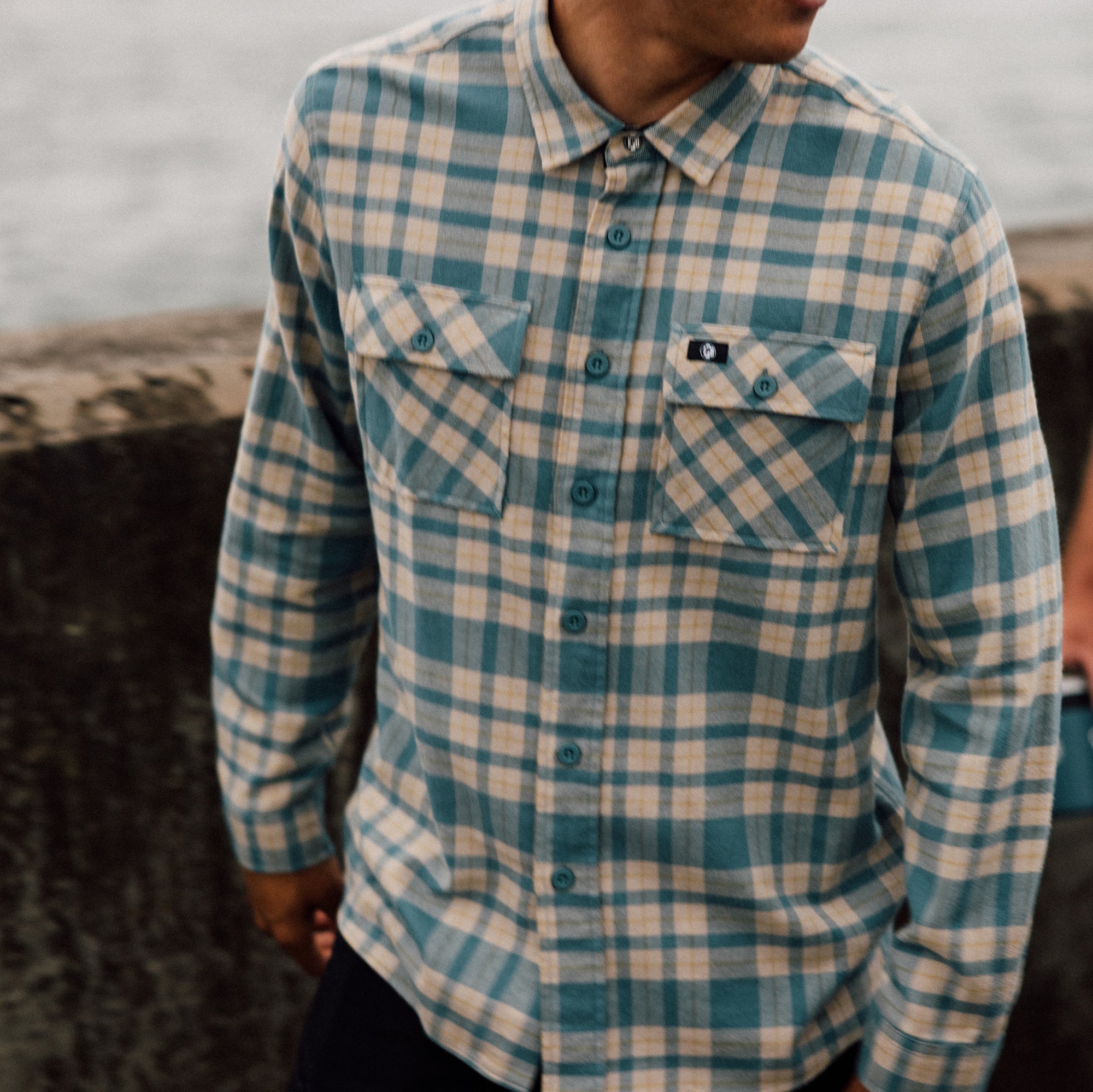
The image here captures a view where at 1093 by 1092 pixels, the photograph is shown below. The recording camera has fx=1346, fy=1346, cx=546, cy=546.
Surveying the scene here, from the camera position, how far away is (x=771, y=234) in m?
1.18

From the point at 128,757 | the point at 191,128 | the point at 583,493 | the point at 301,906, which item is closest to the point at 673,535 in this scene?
the point at 583,493

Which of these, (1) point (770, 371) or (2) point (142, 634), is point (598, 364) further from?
(2) point (142, 634)

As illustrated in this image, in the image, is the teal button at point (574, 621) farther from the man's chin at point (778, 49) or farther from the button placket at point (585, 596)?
the man's chin at point (778, 49)

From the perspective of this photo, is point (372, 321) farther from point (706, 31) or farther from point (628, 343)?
point (706, 31)

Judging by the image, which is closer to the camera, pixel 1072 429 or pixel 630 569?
pixel 630 569

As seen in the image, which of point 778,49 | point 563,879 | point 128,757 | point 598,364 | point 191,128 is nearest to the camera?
point 778,49

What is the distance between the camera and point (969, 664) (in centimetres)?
126

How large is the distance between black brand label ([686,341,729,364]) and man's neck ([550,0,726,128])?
211 mm

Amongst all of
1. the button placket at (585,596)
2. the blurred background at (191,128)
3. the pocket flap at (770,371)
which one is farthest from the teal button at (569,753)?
the blurred background at (191,128)

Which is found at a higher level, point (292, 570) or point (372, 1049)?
point (292, 570)

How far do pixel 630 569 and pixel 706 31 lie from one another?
476 millimetres

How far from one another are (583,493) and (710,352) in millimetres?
173

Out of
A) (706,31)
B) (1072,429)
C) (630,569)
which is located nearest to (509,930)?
(630,569)

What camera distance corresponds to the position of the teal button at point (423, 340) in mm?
1282
